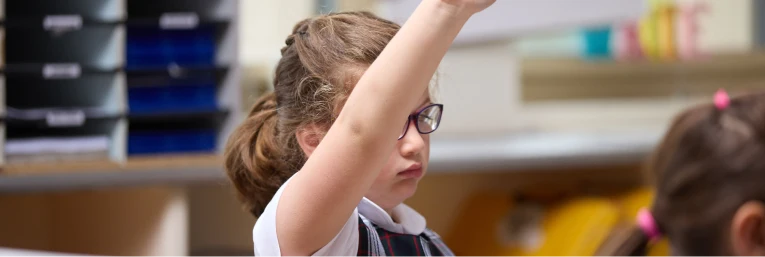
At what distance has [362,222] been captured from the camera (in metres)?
0.52

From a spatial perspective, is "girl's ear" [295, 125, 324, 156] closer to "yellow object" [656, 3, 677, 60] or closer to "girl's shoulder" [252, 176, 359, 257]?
"girl's shoulder" [252, 176, 359, 257]

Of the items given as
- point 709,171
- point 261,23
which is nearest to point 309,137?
point 709,171

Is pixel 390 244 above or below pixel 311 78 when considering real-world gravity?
below

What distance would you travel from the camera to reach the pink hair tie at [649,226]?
72 centimetres

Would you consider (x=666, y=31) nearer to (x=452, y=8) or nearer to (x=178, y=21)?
(x=178, y=21)

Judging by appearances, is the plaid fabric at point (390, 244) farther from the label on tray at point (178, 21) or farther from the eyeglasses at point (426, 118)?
the label on tray at point (178, 21)

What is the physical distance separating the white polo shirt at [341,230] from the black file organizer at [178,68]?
66 cm

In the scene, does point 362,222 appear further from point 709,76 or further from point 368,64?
point 709,76

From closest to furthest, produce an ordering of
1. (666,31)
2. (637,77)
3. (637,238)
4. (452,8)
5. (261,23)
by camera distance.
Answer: (452,8) → (637,238) → (261,23) → (666,31) → (637,77)

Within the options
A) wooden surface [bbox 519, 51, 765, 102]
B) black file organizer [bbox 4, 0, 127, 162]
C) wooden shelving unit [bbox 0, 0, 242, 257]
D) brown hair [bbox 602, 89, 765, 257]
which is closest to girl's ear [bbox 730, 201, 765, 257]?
brown hair [bbox 602, 89, 765, 257]

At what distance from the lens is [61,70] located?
43.3 inches

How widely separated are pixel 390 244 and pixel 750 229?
0.27 metres

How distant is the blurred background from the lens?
3.54 feet

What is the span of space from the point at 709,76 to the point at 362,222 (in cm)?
276
